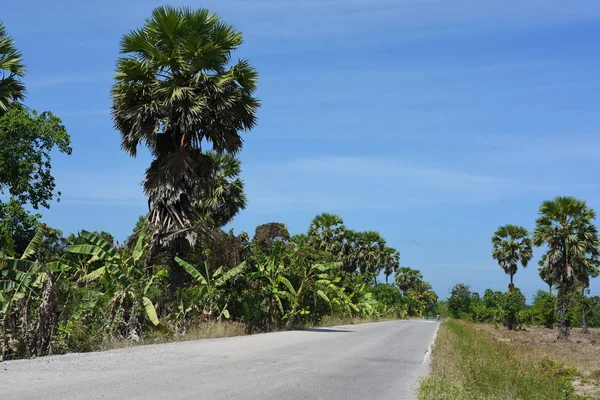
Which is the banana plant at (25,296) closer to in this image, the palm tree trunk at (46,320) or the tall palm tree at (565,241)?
the palm tree trunk at (46,320)

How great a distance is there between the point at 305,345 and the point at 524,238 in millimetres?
53478

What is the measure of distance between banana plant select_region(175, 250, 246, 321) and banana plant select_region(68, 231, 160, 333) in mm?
3024

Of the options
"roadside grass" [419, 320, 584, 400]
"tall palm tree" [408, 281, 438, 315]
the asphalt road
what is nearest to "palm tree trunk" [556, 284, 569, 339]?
"roadside grass" [419, 320, 584, 400]

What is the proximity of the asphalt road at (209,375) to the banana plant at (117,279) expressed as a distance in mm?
1477

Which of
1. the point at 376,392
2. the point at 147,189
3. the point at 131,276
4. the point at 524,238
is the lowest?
the point at 376,392

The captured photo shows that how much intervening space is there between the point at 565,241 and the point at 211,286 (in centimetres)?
2999

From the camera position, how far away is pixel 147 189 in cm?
1961

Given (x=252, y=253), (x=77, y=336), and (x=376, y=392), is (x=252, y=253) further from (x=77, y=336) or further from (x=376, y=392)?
(x=376, y=392)

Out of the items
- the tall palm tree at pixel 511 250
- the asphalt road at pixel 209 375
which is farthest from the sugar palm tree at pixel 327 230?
the asphalt road at pixel 209 375

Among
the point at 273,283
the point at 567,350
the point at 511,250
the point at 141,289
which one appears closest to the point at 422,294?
the point at 511,250

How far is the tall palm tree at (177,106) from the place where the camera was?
19.4 metres

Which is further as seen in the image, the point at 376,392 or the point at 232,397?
the point at 376,392

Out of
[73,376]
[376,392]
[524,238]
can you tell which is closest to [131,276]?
[73,376]

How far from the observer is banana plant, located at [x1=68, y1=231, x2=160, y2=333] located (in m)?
15.2
